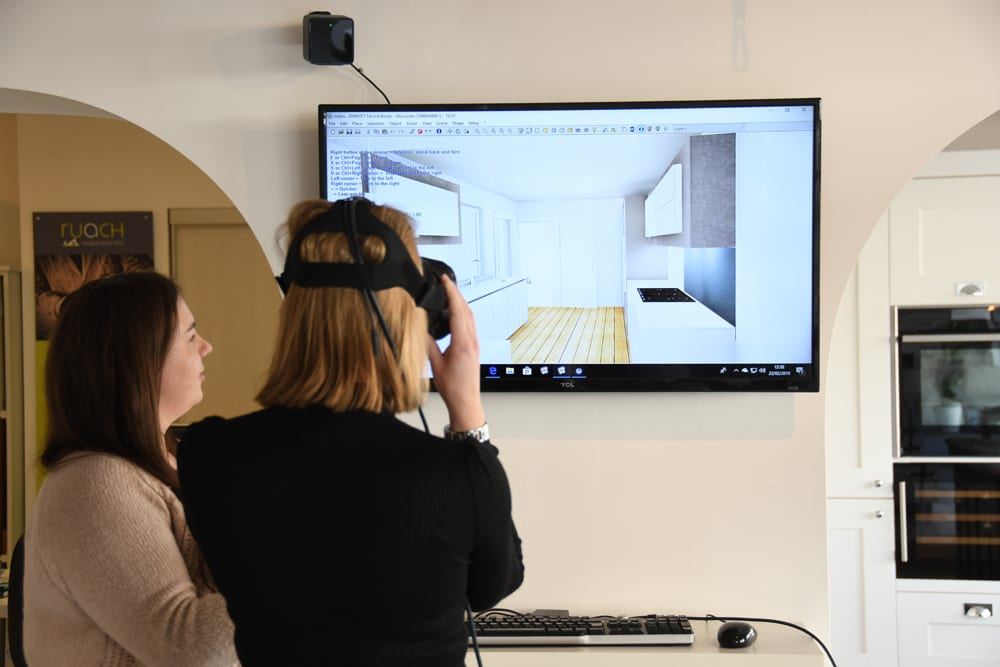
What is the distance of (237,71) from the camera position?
2.35 meters

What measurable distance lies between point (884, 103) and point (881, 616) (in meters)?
2.45

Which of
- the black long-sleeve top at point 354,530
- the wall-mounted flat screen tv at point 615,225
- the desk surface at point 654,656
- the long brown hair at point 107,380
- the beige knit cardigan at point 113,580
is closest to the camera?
the black long-sleeve top at point 354,530

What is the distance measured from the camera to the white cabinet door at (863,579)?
377 centimetres

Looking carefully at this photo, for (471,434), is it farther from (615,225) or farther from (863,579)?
(863,579)

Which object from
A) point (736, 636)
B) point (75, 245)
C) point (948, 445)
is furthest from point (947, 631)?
point (75, 245)

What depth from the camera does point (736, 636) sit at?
6.79 ft

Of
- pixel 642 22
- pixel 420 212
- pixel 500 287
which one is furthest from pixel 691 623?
pixel 642 22

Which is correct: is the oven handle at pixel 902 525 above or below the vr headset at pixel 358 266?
below

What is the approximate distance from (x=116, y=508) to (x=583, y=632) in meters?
1.19

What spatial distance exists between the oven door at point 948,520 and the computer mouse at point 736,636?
199 cm

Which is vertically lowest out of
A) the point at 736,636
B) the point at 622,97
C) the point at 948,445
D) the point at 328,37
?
the point at 736,636

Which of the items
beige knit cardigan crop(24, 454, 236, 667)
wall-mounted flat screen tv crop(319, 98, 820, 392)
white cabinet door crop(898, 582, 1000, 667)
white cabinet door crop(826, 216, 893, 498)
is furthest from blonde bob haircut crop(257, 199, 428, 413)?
white cabinet door crop(898, 582, 1000, 667)

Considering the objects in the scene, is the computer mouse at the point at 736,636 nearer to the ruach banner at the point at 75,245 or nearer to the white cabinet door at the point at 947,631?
the white cabinet door at the point at 947,631

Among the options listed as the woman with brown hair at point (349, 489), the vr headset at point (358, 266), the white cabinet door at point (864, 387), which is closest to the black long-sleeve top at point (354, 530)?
the woman with brown hair at point (349, 489)
